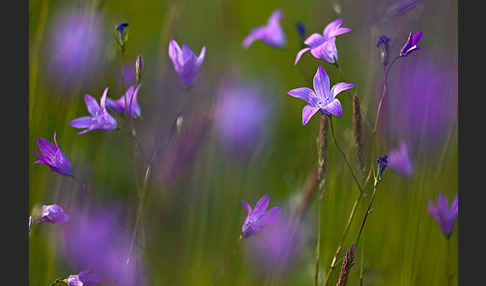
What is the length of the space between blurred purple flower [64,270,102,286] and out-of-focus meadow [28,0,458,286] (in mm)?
134

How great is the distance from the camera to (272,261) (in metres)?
2.07

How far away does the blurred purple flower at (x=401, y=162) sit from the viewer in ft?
6.23

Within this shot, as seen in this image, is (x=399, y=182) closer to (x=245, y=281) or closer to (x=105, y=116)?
(x=245, y=281)

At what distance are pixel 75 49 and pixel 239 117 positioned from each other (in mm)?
756

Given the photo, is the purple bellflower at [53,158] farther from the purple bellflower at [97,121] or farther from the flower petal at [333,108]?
the flower petal at [333,108]

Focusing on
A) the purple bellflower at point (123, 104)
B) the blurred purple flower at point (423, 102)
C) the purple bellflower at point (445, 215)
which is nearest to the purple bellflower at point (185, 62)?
the purple bellflower at point (123, 104)

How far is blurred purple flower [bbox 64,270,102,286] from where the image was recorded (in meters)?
1.59

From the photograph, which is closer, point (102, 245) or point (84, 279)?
point (84, 279)

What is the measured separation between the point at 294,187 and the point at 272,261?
323 millimetres

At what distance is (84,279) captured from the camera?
159 centimetres

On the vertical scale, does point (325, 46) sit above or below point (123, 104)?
above

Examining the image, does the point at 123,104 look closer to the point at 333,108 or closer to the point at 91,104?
the point at 91,104

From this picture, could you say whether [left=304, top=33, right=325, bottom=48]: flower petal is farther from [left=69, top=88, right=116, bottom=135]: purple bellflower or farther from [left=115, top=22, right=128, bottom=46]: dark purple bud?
[left=69, top=88, right=116, bottom=135]: purple bellflower

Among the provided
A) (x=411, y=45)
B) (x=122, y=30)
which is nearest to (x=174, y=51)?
(x=122, y=30)
